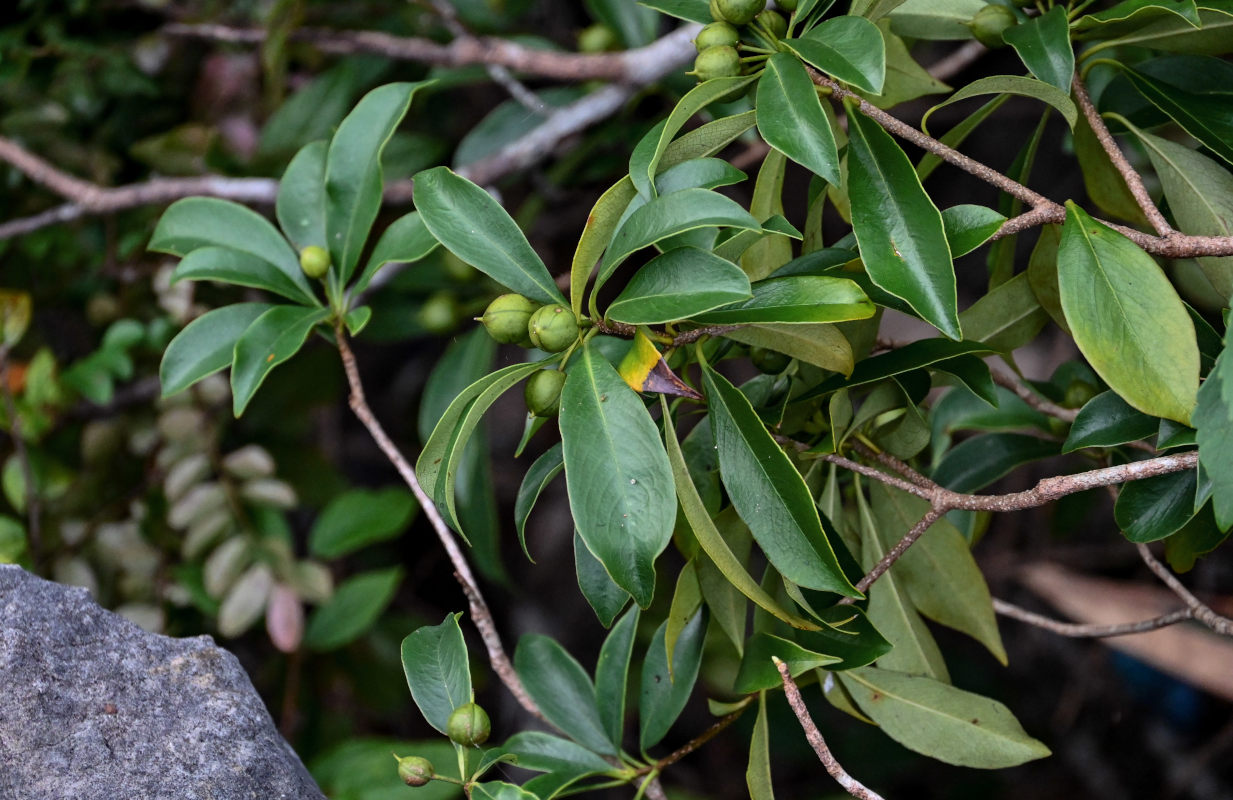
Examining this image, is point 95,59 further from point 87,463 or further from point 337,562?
point 337,562

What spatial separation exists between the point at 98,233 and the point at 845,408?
1350mm

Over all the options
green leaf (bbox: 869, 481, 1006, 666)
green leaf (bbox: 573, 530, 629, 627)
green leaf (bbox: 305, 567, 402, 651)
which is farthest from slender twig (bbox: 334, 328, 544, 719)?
green leaf (bbox: 305, 567, 402, 651)

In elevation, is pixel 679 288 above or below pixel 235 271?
above

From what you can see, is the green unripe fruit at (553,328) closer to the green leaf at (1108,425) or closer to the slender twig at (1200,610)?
the green leaf at (1108,425)

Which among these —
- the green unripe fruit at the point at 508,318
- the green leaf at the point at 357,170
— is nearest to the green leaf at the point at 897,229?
the green unripe fruit at the point at 508,318

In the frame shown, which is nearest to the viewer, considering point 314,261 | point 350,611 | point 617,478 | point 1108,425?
point 617,478

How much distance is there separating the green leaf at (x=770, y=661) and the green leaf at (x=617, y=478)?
6.1 inches

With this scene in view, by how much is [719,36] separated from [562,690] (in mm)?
580

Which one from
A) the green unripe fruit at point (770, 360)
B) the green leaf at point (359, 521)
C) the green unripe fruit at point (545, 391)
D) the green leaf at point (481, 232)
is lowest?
the green leaf at point (359, 521)

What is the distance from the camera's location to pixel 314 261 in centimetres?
91

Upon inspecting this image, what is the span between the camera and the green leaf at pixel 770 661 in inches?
26.6

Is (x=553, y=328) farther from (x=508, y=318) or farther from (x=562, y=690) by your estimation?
(x=562, y=690)

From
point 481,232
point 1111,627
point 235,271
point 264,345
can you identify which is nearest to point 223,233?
point 235,271

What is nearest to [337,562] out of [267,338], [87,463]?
[87,463]
